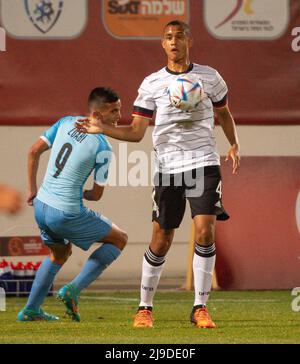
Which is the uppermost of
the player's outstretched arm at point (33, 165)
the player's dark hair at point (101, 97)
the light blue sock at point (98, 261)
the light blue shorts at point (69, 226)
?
the player's dark hair at point (101, 97)

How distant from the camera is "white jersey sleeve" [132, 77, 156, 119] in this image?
883 cm

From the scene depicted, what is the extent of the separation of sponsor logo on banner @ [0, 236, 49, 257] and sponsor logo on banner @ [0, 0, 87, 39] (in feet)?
7.45

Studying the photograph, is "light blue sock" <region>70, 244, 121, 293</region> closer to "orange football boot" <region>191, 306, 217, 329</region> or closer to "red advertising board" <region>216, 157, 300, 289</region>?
"orange football boot" <region>191, 306, 217, 329</region>

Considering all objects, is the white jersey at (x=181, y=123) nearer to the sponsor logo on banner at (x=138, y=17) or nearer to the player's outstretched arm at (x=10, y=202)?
the player's outstretched arm at (x=10, y=202)

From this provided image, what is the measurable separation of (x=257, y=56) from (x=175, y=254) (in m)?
2.38

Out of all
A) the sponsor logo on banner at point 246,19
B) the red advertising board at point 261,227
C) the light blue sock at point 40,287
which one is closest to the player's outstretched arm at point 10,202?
the light blue sock at point 40,287

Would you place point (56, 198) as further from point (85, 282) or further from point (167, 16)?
point (167, 16)

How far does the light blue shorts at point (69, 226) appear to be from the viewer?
9258 mm

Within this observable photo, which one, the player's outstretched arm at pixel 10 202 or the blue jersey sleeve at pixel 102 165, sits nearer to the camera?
the player's outstretched arm at pixel 10 202

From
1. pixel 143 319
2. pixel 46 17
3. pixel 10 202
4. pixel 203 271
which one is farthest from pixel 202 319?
pixel 46 17

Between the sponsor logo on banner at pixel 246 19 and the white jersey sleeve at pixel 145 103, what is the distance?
476cm
